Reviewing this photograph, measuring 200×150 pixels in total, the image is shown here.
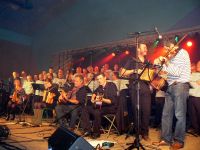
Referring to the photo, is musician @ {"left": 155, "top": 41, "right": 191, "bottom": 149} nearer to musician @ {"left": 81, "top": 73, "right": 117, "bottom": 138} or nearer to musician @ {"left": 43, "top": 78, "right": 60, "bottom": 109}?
musician @ {"left": 81, "top": 73, "right": 117, "bottom": 138}

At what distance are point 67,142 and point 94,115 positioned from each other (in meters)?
3.08

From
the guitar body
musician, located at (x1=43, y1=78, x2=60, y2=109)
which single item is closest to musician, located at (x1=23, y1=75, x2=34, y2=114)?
musician, located at (x1=43, y1=78, x2=60, y2=109)

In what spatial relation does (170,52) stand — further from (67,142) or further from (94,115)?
(67,142)

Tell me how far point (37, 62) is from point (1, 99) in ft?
19.3

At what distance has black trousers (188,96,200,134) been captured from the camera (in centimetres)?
665

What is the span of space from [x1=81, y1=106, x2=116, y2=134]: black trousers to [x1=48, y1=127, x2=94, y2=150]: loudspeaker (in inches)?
101

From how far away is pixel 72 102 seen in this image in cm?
715

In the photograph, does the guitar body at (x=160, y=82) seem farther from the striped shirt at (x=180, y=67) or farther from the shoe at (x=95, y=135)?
the shoe at (x=95, y=135)

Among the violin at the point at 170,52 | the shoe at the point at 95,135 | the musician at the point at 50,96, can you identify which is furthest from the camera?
the musician at the point at 50,96

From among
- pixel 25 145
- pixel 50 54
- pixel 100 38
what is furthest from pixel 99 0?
pixel 25 145

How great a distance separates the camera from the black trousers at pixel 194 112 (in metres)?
6.65

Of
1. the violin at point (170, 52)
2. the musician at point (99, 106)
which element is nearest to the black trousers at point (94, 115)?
the musician at point (99, 106)

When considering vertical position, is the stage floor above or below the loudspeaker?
below

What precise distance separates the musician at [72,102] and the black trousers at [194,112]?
2628 millimetres
